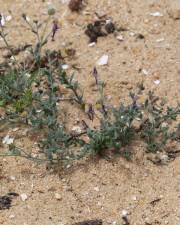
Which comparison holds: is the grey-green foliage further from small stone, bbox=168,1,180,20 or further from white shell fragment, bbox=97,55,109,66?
small stone, bbox=168,1,180,20

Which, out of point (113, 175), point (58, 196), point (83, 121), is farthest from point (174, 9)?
point (58, 196)

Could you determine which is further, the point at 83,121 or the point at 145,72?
the point at 145,72

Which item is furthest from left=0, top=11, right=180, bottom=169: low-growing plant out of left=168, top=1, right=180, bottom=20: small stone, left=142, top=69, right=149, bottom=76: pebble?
left=168, top=1, right=180, bottom=20: small stone

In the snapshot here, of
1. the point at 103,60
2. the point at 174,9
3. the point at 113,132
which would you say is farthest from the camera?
the point at 174,9

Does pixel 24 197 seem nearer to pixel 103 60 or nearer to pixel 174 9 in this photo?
pixel 103 60

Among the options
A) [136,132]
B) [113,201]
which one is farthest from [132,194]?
[136,132]

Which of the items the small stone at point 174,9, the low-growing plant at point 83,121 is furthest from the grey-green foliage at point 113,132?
the small stone at point 174,9

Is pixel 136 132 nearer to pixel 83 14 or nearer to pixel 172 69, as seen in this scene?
pixel 172 69

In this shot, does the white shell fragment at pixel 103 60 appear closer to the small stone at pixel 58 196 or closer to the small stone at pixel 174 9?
the small stone at pixel 174 9
